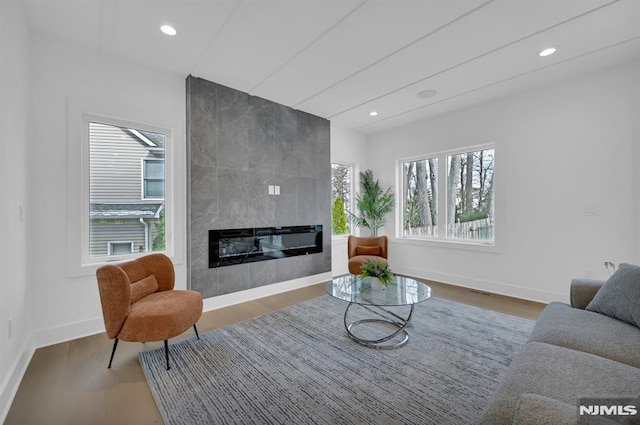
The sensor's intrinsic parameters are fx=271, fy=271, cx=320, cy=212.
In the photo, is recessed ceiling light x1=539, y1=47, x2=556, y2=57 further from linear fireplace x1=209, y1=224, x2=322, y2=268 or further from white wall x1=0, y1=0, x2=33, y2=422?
white wall x1=0, y1=0, x2=33, y2=422

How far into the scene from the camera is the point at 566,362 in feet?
4.38

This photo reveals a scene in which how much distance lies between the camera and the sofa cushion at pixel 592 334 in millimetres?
1471

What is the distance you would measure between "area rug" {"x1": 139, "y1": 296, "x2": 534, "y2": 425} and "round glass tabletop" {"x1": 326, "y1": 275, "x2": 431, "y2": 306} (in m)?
0.41

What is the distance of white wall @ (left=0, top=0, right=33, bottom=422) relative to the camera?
1.77 metres

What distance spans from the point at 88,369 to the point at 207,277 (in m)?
→ 1.43

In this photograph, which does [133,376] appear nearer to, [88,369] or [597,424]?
[88,369]

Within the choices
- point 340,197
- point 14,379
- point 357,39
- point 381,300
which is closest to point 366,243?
point 340,197

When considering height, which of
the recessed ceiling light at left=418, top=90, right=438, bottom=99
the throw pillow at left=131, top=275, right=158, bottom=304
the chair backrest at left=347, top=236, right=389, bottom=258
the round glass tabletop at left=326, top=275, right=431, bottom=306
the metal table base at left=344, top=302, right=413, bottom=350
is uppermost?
the recessed ceiling light at left=418, top=90, right=438, bottom=99

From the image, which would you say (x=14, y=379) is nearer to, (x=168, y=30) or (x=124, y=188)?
(x=124, y=188)

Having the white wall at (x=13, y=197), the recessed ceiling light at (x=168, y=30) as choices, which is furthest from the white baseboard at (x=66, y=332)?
the recessed ceiling light at (x=168, y=30)

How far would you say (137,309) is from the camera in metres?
2.20

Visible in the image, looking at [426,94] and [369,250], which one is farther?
[369,250]

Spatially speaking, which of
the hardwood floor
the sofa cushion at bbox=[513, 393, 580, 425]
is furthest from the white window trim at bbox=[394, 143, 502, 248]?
the sofa cushion at bbox=[513, 393, 580, 425]

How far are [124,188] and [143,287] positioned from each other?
128cm
